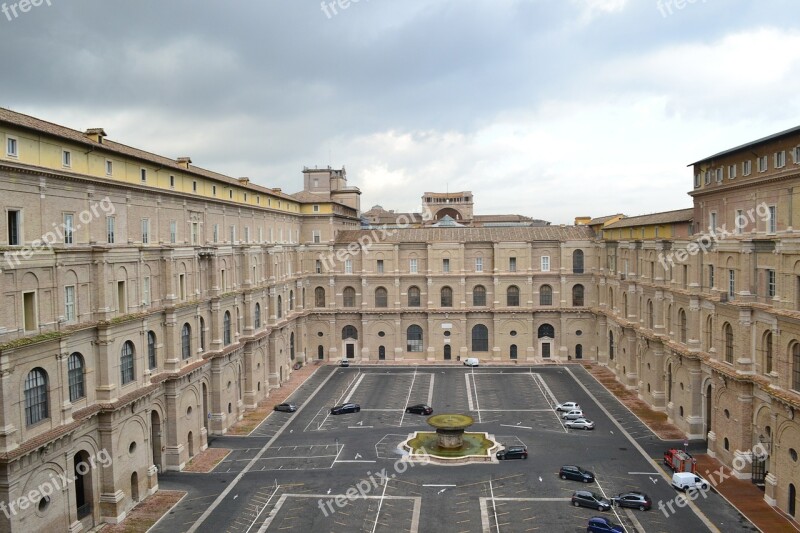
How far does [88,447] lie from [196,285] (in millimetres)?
17607

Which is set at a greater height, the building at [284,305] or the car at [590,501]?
the building at [284,305]

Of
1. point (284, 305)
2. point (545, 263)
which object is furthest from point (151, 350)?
point (545, 263)

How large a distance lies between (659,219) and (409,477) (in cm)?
4108

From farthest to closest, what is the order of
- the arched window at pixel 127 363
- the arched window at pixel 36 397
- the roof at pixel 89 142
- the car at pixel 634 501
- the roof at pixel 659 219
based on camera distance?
1. the roof at pixel 659 219
2. the arched window at pixel 127 363
3. the car at pixel 634 501
4. the roof at pixel 89 142
5. the arched window at pixel 36 397

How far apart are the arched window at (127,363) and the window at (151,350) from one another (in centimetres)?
231

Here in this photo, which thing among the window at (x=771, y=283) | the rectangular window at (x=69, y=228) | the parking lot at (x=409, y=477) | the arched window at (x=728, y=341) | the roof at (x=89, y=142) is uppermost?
the roof at (x=89, y=142)

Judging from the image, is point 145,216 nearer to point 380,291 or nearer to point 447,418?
point 447,418

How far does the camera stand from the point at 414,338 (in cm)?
8719

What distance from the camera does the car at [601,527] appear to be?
35125 millimetres

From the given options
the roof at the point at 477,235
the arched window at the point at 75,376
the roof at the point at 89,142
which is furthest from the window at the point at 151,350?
the roof at the point at 477,235

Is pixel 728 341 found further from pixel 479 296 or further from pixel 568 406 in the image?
pixel 479 296

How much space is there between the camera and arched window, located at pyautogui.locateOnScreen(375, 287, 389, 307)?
3447 inches

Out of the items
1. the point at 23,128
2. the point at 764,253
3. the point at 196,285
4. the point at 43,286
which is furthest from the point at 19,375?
the point at 764,253

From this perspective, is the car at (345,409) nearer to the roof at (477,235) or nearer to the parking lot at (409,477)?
the parking lot at (409,477)
